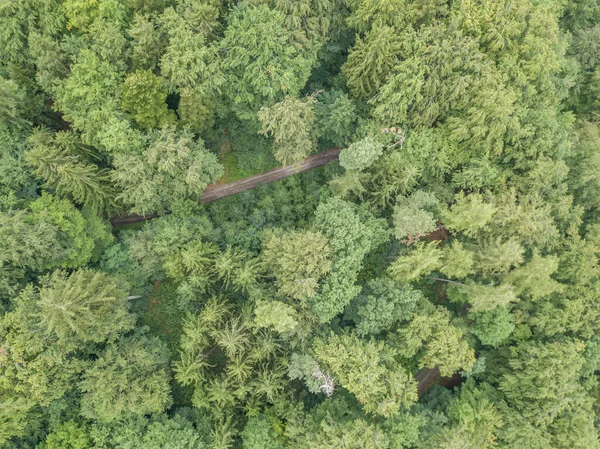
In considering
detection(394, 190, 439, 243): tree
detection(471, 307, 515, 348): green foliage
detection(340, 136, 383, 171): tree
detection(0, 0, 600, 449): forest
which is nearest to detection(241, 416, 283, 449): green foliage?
detection(0, 0, 600, 449): forest

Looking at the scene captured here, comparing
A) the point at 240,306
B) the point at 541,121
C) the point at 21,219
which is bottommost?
the point at 240,306

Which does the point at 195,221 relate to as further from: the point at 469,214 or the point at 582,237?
the point at 582,237

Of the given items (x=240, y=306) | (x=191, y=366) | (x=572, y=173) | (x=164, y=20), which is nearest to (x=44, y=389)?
(x=191, y=366)

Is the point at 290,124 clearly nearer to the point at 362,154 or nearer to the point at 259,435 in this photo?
the point at 362,154

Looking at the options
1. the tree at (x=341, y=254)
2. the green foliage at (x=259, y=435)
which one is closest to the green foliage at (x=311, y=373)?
the tree at (x=341, y=254)

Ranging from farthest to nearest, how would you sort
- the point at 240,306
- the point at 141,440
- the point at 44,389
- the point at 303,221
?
the point at 303,221 → the point at 240,306 → the point at 141,440 → the point at 44,389

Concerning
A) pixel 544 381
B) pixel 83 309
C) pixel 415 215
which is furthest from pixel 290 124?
pixel 544 381
